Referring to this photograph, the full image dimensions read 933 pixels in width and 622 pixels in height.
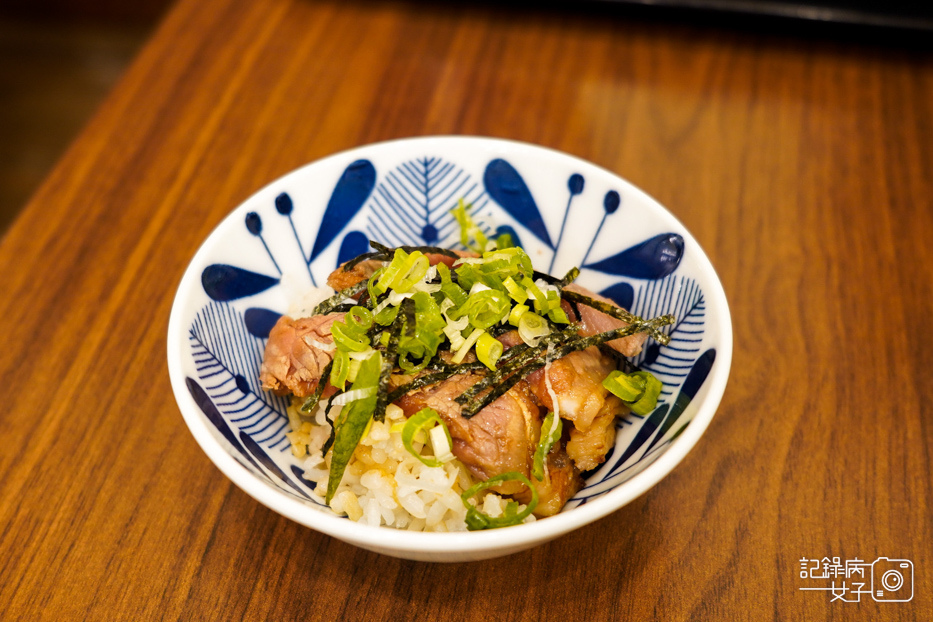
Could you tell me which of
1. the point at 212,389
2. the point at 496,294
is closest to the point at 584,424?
the point at 496,294

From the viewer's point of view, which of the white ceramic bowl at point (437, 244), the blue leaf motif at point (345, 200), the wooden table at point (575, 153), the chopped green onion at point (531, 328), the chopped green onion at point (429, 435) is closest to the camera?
the white ceramic bowl at point (437, 244)

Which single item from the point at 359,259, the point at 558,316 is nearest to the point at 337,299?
the point at 359,259

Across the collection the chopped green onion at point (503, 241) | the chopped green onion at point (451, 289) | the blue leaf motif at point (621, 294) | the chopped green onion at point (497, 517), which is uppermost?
the chopped green onion at point (503, 241)

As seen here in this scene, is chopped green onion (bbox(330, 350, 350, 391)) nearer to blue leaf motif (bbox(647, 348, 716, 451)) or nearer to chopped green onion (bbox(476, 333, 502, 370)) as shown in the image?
chopped green onion (bbox(476, 333, 502, 370))

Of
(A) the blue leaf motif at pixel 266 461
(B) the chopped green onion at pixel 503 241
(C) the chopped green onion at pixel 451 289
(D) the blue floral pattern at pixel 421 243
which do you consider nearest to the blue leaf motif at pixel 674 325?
(D) the blue floral pattern at pixel 421 243

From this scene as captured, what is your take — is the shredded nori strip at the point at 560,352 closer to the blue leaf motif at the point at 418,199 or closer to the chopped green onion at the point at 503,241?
the chopped green onion at the point at 503,241

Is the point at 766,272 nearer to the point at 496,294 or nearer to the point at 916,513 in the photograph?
the point at 916,513
